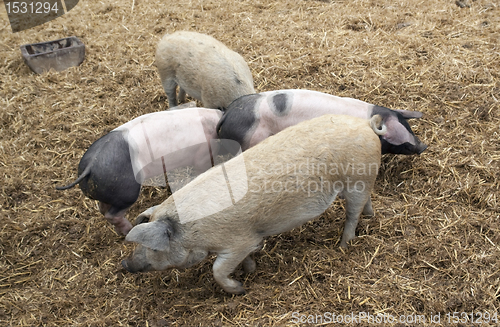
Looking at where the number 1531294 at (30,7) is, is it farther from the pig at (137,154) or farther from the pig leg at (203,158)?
the pig leg at (203,158)

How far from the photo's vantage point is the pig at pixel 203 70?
181 inches

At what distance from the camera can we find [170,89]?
5.20m

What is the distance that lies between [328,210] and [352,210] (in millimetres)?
482

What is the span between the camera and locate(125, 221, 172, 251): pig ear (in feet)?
9.41

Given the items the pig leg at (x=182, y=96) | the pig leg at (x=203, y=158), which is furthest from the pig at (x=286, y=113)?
the pig leg at (x=182, y=96)

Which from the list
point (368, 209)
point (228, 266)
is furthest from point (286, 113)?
point (228, 266)

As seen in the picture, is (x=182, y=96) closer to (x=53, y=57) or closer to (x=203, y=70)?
(x=203, y=70)

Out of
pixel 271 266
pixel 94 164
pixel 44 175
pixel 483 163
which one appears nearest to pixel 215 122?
pixel 94 164

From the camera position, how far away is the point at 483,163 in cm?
396

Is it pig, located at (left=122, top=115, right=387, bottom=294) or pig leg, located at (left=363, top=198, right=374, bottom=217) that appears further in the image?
pig leg, located at (left=363, top=198, right=374, bottom=217)

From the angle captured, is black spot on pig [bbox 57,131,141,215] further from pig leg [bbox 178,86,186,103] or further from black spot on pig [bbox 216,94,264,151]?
pig leg [bbox 178,86,186,103]

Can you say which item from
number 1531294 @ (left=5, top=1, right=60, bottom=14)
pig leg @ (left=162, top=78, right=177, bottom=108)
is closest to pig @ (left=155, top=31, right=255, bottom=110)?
pig leg @ (left=162, top=78, right=177, bottom=108)

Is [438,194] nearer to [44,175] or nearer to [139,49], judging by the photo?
[44,175]

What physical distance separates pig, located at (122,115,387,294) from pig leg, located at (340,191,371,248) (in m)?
0.08
